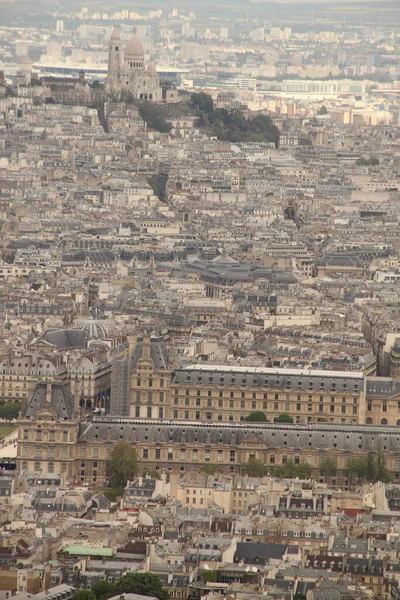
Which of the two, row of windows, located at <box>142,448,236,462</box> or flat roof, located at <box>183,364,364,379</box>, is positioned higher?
flat roof, located at <box>183,364,364,379</box>

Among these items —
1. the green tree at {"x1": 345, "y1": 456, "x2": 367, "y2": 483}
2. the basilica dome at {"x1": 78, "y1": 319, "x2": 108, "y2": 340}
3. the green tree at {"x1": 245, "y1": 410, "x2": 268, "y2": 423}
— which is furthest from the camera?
the basilica dome at {"x1": 78, "y1": 319, "x2": 108, "y2": 340}

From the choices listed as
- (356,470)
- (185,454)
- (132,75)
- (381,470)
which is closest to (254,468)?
(185,454)

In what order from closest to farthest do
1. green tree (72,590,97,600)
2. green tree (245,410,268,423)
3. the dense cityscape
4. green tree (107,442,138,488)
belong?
1. green tree (72,590,97,600)
2. the dense cityscape
3. green tree (107,442,138,488)
4. green tree (245,410,268,423)

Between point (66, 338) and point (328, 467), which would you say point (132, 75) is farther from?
point (328, 467)

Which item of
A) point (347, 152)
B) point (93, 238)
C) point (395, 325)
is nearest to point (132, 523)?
point (395, 325)

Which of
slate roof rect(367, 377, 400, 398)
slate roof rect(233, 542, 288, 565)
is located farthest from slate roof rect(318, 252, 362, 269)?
slate roof rect(233, 542, 288, 565)

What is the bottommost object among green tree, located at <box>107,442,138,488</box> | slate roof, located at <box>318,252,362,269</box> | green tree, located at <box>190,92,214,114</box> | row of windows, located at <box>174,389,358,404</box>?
green tree, located at <box>107,442,138,488</box>

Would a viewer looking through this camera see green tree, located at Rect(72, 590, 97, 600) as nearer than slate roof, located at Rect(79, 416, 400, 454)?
Yes

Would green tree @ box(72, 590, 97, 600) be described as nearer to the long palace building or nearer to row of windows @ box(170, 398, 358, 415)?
the long palace building
